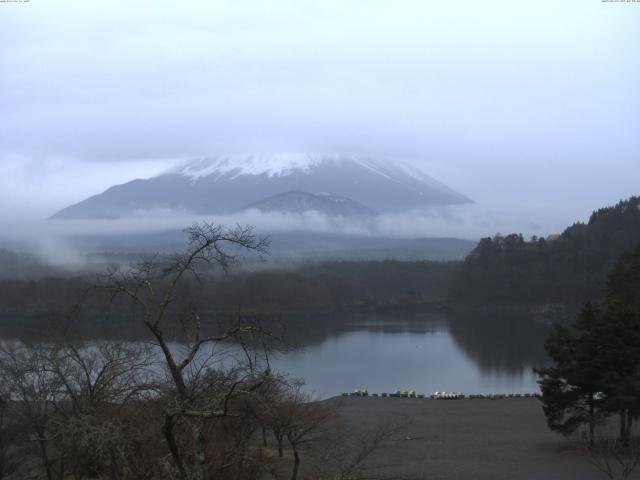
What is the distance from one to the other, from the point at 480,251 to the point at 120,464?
162 ft

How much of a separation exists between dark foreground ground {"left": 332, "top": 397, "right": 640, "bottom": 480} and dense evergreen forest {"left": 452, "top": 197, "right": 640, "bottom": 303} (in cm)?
2720

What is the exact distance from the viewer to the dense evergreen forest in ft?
140

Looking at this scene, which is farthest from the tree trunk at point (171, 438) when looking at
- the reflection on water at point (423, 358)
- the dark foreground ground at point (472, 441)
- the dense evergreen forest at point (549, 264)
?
the dense evergreen forest at point (549, 264)

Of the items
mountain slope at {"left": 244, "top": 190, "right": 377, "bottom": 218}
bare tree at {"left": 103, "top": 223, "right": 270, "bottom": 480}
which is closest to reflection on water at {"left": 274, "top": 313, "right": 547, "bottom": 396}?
bare tree at {"left": 103, "top": 223, "right": 270, "bottom": 480}

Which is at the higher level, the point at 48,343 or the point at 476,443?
the point at 48,343

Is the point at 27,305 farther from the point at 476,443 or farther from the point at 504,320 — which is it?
the point at 476,443

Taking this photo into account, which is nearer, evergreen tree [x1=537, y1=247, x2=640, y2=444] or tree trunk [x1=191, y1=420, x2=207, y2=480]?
tree trunk [x1=191, y1=420, x2=207, y2=480]

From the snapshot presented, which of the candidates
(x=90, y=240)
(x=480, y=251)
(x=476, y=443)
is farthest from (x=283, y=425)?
(x=90, y=240)

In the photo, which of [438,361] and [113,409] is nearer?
[113,409]

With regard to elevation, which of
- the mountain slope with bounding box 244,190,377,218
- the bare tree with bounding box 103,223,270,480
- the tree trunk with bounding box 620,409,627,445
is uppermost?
the mountain slope with bounding box 244,190,377,218

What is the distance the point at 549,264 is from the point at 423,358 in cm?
2496

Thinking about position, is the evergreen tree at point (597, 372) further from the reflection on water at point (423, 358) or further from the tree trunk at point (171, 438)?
the tree trunk at point (171, 438)

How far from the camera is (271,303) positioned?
3969 centimetres

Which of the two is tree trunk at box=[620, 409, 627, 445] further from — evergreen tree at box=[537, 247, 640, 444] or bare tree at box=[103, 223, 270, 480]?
bare tree at box=[103, 223, 270, 480]
